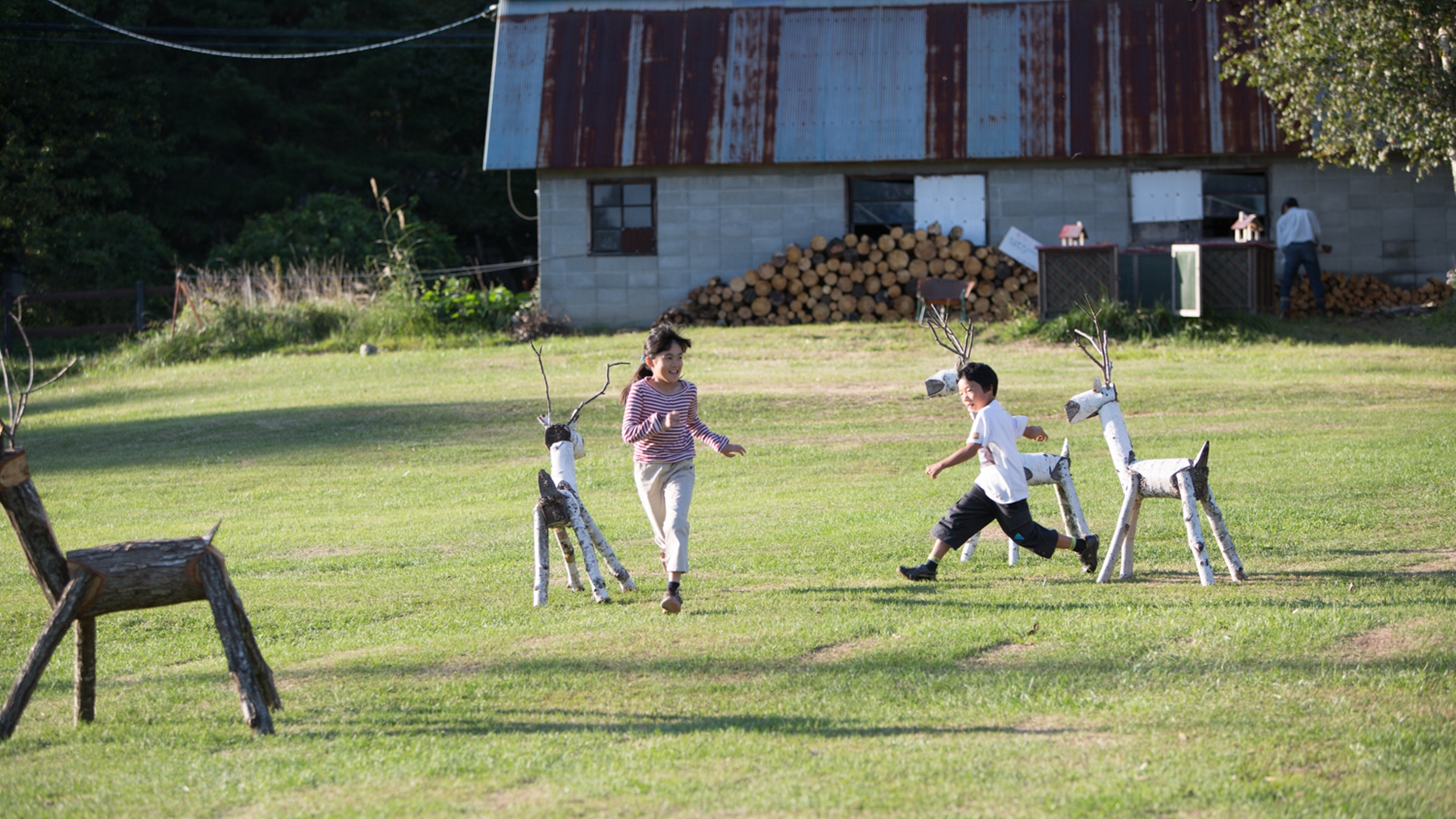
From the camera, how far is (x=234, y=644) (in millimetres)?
5781

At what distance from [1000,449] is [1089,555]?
3.16 feet

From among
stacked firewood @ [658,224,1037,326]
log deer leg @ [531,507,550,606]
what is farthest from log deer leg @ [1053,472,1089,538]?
stacked firewood @ [658,224,1037,326]

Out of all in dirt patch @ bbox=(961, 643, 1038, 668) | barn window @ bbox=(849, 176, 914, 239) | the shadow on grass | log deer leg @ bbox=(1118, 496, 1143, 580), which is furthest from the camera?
barn window @ bbox=(849, 176, 914, 239)

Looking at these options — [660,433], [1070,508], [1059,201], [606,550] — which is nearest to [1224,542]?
[1070,508]

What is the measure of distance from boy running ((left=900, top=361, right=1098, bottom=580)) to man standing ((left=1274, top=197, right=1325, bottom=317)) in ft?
53.9

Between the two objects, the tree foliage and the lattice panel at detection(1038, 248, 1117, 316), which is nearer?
the lattice panel at detection(1038, 248, 1117, 316)

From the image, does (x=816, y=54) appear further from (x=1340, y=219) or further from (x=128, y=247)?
(x=128, y=247)

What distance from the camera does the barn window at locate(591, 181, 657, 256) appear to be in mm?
25297

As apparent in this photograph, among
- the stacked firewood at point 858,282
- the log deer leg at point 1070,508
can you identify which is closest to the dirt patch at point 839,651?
the log deer leg at point 1070,508

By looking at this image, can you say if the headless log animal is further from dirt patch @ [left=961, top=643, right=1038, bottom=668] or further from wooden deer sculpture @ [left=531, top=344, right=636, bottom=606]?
dirt patch @ [left=961, top=643, right=1038, bottom=668]

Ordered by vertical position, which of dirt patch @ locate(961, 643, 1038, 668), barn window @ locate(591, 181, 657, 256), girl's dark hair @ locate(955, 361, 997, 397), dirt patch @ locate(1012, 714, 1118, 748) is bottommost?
dirt patch @ locate(1012, 714, 1118, 748)

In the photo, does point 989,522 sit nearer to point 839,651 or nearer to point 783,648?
point 839,651

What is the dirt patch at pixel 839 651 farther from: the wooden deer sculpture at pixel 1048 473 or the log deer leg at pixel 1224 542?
the log deer leg at pixel 1224 542

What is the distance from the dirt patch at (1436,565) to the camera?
799cm
